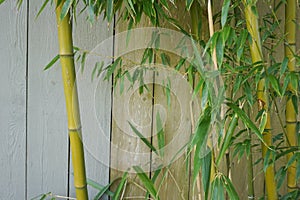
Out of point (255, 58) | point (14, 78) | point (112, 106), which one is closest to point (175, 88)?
point (112, 106)

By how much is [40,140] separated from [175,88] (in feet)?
1.63

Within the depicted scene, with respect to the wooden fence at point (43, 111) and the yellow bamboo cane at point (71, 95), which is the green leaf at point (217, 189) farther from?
the wooden fence at point (43, 111)

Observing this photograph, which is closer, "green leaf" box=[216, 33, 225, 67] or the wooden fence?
"green leaf" box=[216, 33, 225, 67]

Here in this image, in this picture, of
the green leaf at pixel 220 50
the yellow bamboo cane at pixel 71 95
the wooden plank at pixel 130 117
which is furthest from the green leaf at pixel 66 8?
the wooden plank at pixel 130 117

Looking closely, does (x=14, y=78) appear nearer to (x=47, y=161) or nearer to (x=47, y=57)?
(x=47, y=57)

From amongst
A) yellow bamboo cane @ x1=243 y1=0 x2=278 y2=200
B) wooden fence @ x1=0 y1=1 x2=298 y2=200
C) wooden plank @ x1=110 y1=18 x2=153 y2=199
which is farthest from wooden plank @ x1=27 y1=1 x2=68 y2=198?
yellow bamboo cane @ x1=243 y1=0 x2=278 y2=200

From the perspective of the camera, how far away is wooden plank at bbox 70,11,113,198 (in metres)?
1.31

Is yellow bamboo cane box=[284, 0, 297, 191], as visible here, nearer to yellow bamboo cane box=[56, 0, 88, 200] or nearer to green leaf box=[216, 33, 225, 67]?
green leaf box=[216, 33, 225, 67]

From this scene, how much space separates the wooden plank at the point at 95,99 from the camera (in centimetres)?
131

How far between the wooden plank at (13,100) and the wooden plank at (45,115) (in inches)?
0.9

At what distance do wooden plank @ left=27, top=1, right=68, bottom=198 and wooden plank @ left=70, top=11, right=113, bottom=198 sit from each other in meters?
0.07

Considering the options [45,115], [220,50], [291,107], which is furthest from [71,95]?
[291,107]

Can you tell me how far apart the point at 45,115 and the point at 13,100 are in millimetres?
112

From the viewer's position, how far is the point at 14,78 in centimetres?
124
